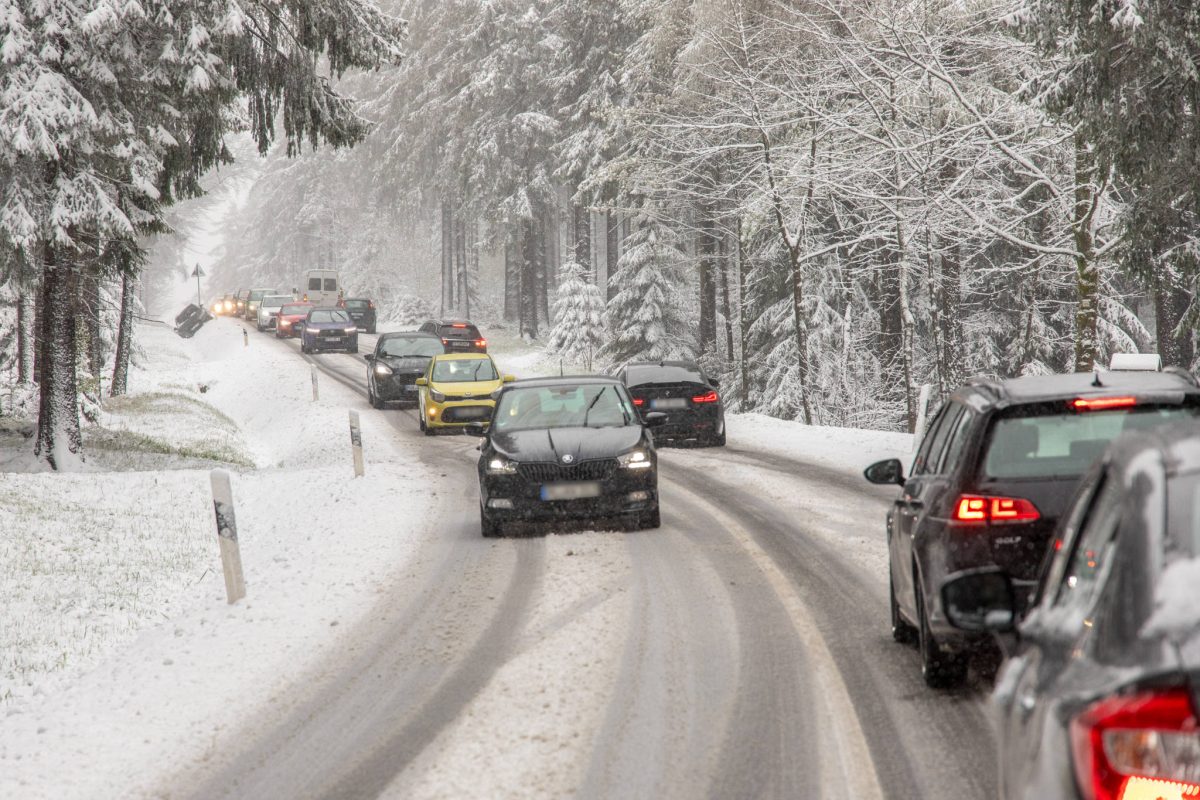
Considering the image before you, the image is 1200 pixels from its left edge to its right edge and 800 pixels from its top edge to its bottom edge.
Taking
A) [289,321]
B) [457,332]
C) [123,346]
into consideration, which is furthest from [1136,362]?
[289,321]

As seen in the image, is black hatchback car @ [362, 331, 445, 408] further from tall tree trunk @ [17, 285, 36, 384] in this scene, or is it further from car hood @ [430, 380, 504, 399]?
tall tree trunk @ [17, 285, 36, 384]

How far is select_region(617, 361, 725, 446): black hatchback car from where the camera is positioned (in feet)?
70.7

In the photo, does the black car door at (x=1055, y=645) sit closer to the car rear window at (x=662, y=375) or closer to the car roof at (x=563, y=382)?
the car roof at (x=563, y=382)

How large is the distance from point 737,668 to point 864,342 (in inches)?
1137

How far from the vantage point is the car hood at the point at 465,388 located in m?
25.2

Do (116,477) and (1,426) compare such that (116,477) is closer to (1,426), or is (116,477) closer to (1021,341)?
(1,426)

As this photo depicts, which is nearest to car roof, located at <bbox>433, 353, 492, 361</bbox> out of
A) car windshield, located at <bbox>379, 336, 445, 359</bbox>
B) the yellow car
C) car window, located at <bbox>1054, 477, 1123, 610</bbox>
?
the yellow car

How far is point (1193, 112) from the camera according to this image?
1291cm

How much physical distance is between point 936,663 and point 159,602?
290 inches

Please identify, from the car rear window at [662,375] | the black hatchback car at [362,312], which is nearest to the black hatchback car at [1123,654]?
the car rear window at [662,375]

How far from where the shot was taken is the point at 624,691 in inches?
279

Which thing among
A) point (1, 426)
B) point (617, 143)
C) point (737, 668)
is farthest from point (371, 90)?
point (737, 668)

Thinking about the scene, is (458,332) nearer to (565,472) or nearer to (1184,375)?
(565,472)

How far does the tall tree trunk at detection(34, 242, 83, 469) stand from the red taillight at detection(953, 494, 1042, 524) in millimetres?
15572
